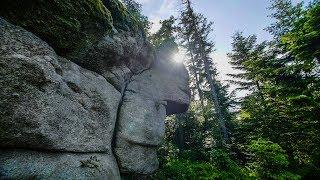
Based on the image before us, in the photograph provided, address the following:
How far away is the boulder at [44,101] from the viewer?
21.2 feet

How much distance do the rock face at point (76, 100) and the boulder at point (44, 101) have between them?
0.08 ft

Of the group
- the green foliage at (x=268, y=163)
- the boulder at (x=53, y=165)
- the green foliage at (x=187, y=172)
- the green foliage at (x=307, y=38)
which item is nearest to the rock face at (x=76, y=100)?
the boulder at (x=53, y=165)

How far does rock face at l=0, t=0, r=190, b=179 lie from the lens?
6.62 metres

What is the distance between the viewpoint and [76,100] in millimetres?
8602

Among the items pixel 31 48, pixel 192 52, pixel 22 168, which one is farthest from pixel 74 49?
pixel 192 52

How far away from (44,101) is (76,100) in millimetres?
1425

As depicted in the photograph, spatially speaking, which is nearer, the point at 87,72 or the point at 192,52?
the point at 87,72

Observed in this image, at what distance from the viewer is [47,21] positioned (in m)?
7.95

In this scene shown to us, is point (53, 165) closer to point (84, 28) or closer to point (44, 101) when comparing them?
point (44, 101)

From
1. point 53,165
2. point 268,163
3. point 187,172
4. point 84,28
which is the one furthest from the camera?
point 187,172

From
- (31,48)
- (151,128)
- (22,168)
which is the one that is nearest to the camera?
(22,168)

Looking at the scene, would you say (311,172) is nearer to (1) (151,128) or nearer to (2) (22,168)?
(1) (151,128)

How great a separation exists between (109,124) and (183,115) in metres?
13.7

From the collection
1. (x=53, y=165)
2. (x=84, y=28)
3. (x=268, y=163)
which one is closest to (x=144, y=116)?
(x=84, y=28)
